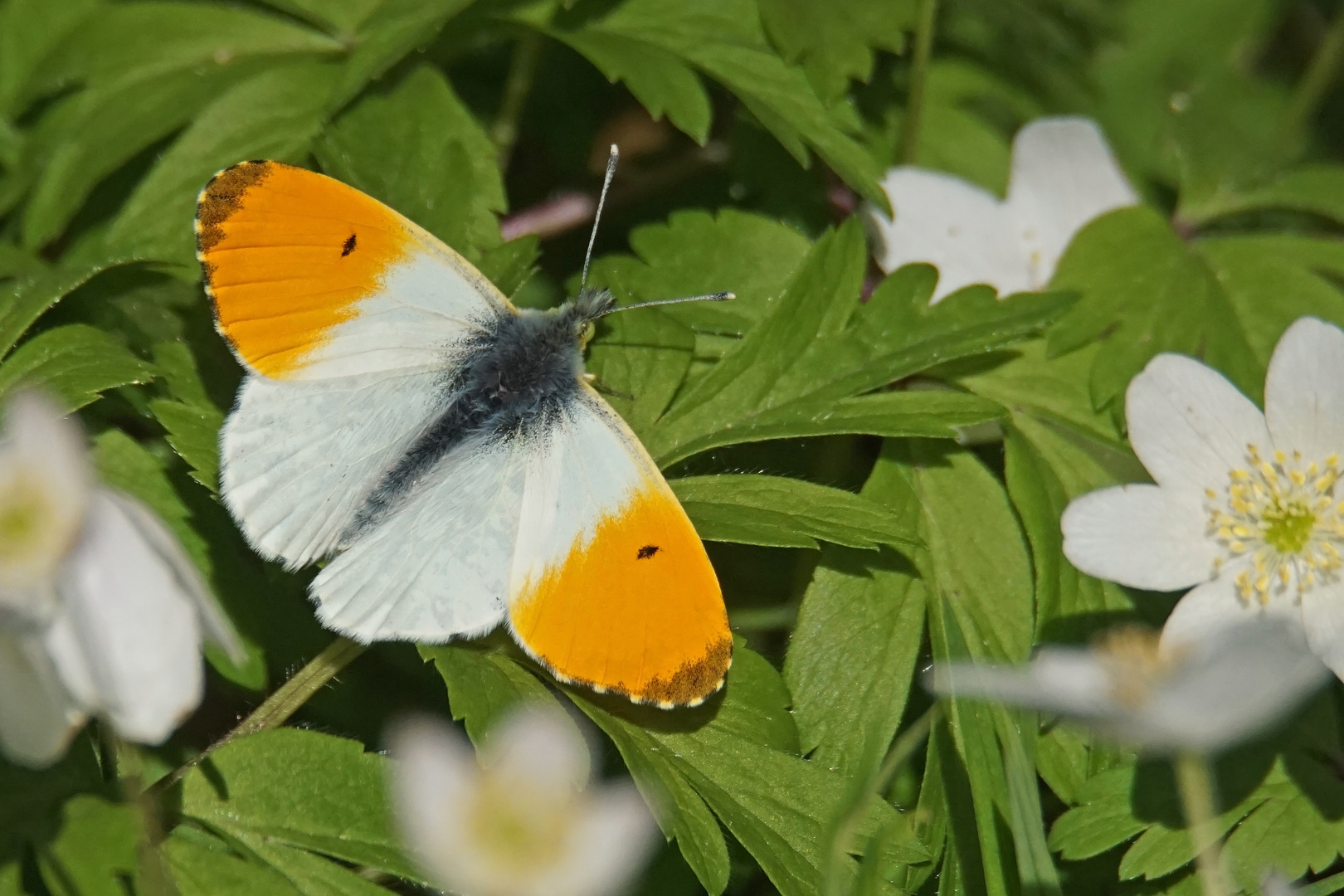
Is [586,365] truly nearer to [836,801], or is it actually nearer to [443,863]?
[836,801]

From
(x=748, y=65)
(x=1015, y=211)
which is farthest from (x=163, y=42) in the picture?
(x=1015, y=211)

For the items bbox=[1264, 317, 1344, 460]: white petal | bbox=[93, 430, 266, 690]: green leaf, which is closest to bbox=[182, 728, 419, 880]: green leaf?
bbox=[93, 430, 266, 690]: green leaf

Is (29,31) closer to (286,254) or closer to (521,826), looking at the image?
(286,254)


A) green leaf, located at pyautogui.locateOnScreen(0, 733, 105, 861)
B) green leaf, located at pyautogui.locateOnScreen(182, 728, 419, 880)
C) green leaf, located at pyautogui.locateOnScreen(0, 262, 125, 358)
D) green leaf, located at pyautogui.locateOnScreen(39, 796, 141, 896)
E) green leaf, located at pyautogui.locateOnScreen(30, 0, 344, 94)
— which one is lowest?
green leaf, located at pyautogui.locateOnScreen(182, 728, 419, 880)

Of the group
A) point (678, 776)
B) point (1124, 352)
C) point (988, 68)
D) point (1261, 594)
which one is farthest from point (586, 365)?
point (988, 68)

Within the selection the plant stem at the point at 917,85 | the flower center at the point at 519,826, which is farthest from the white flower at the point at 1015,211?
the flower center at the point at 519,826

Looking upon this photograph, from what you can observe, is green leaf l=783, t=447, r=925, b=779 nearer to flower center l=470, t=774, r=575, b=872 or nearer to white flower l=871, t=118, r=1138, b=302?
flower center l=470, t=774, r=575, b=872
